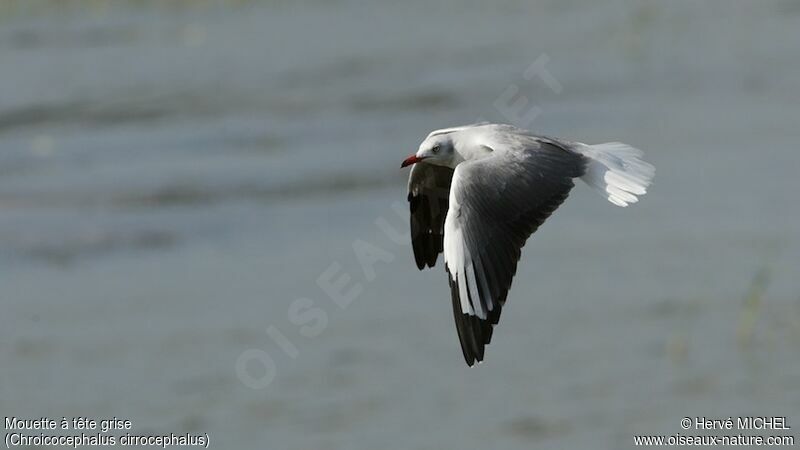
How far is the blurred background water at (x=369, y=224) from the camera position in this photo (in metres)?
11.2

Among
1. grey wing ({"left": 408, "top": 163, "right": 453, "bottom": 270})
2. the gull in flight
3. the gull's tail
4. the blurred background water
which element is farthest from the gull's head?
the blurred background water

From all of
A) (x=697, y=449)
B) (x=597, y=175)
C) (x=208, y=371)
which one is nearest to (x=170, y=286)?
(x=208, y=371)

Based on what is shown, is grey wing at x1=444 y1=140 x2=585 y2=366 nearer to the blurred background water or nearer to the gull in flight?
the gull in flight

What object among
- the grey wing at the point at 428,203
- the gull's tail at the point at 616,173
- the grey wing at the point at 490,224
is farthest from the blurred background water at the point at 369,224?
the grey wing at the point at 490,224

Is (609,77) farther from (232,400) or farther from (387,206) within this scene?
(232,400)

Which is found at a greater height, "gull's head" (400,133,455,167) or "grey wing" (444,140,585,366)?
"gull's head" (400,133,455,167)

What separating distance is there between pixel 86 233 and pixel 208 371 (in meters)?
4.57

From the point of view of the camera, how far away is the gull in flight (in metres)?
6.66

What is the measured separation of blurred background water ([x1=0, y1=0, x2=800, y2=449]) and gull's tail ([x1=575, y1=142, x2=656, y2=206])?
3519 mm

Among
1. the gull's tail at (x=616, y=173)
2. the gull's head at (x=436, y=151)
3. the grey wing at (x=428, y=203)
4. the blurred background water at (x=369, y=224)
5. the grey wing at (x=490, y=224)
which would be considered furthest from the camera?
the blurred background water at (x=369, y=224)

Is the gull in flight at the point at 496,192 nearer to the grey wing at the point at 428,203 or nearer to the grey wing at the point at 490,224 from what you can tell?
the grey wing at the point at 490,224

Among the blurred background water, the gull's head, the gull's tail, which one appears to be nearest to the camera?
the gull's tail

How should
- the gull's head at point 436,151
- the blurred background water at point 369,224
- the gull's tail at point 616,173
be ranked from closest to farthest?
the gull's tail at point 616,173 < the gull's head at point 436,151 < the blurred background water at point 369,224

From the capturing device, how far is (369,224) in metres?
15.4
